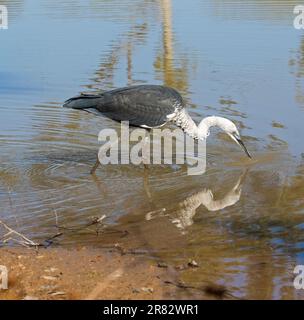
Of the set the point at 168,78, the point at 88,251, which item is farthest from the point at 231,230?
the point at 168,78

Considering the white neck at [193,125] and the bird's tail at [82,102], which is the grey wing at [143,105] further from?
the white neck at [193,125]

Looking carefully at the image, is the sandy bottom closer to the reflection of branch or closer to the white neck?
the reflection of branch

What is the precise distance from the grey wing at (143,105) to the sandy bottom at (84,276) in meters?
2.96

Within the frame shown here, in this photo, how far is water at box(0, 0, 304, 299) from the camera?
6.50m

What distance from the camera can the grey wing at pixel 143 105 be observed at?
8883 millimetres

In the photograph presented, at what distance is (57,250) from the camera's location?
622cm

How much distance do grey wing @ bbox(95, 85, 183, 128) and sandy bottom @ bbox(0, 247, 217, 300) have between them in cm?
296

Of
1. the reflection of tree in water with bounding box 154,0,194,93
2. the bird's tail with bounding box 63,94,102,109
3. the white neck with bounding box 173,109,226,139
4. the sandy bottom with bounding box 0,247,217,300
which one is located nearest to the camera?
the sandy bottom with bounding box 0,247,217,300

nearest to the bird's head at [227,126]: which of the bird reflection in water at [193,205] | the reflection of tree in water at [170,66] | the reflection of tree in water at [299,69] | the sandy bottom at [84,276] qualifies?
the bird reflection in water at [193,205]

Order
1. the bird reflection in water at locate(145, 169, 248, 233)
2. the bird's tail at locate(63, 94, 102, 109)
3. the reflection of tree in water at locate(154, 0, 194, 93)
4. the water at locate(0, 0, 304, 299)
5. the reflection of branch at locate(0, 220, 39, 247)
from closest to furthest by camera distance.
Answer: the reflection of branch at locate(0, 220, 39, 247), the water at locate(0, 0, 304, 299), the bird reflection in water at locate(145, 169, 248, 233), the bird's tail at locate(63, 94, 102, 109), the reflection of tree in water at locate(154, 0, 194, 93)

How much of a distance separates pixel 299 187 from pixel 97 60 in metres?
7.56

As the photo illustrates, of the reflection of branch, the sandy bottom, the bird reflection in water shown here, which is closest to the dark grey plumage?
the bird reflection in water
